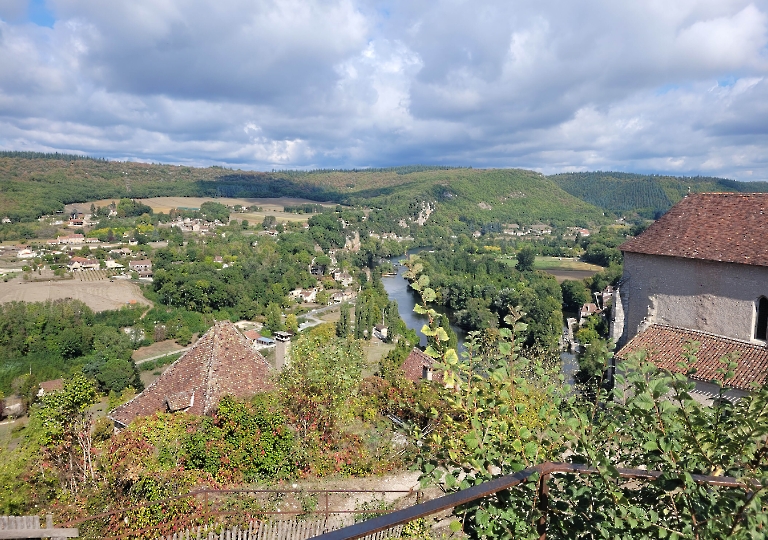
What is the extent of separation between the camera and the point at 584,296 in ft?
192

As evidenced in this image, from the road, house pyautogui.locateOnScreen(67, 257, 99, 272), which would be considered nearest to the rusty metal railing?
the road

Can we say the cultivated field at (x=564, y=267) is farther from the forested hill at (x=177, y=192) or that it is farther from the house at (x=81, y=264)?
the house at (x=81, y=264)

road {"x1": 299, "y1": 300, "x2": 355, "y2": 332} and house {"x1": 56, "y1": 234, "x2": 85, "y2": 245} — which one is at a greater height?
house {"x1": 56, "y1": 234, "x2": 85, "y2": 245}

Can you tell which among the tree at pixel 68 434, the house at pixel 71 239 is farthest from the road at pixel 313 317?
the house at pixel 71 239

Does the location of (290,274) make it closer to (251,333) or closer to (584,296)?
(251,333)

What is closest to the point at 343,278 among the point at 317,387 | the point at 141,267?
the point at 141,267

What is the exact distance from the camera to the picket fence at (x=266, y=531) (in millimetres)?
7594

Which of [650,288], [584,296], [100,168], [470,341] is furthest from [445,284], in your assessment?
[100,168]

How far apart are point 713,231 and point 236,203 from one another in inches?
6033

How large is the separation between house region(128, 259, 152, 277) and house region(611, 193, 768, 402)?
253 ft

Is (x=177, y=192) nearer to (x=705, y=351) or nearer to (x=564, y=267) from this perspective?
(x=564, y=267)

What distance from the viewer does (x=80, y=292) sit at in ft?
204

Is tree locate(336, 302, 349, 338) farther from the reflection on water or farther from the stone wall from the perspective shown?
the stone wall

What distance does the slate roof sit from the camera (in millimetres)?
12516
